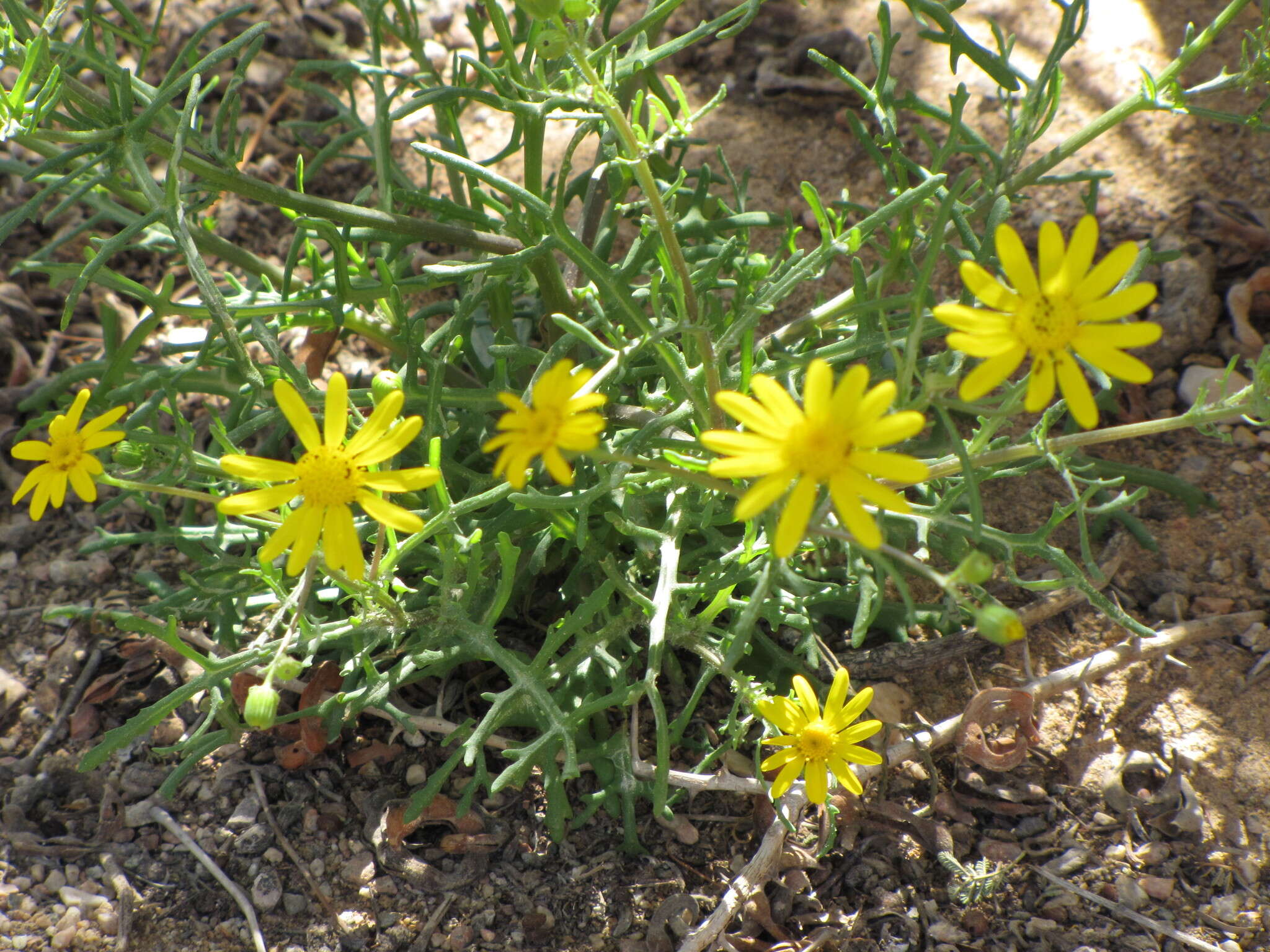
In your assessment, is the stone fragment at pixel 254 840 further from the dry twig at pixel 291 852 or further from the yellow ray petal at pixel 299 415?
the yellow ray petal at pixel 299 415

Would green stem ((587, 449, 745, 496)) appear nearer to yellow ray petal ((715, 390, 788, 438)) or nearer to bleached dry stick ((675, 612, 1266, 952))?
yellow ray petal ((715, 390, 788, 438))

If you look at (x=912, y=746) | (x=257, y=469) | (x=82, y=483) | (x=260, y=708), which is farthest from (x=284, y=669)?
(x=912, y=746)

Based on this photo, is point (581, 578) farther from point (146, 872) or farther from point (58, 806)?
point (58, 806)

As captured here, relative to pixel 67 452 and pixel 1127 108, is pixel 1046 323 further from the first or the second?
pixel 67 452

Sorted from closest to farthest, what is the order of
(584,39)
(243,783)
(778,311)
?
(584,39), (243,783), (778,311)

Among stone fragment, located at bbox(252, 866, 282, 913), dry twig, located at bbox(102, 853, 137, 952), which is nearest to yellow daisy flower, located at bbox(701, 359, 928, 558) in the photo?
stone fragment, located at bbox(252, 866, 282, 913)

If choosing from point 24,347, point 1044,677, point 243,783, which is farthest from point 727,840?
point 24,347
